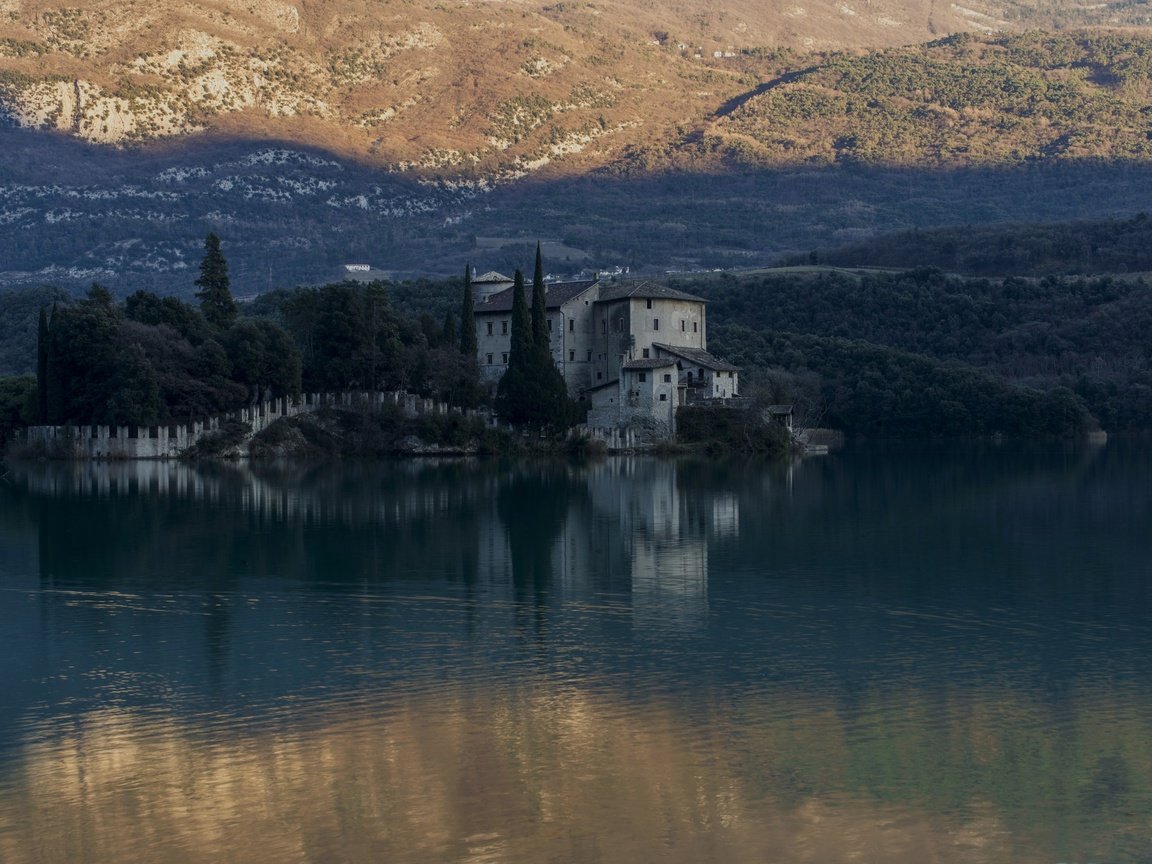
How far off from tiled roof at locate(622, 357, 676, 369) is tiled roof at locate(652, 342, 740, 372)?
0.78 meters

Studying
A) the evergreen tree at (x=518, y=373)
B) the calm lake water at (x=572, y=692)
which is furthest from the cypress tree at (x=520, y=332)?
the calm lake water at (x=572, y=692)

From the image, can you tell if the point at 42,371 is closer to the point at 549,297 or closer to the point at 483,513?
the point at 549,297

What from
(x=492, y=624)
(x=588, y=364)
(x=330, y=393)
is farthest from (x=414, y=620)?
(x=588, y=364)

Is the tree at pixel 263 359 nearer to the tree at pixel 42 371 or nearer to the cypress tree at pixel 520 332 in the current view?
the tree at pixel 42 371

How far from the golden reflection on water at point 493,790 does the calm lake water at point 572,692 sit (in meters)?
0.04

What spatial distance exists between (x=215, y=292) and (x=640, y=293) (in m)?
17.5

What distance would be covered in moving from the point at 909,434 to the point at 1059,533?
169ft

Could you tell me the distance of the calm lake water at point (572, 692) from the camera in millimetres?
14117

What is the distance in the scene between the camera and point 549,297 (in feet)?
237

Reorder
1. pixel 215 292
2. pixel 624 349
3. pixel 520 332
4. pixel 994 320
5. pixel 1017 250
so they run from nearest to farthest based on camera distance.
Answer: pixel 520 332
pixel 215 292
pixel 624 349
pixel 994 320
pixel 1017 250

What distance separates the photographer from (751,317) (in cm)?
10562

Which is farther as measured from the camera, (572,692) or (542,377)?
(542,377)

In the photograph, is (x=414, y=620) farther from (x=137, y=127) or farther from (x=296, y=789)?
(x=137, y=127)

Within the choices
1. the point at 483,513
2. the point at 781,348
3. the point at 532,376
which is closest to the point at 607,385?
the point at 532,376
